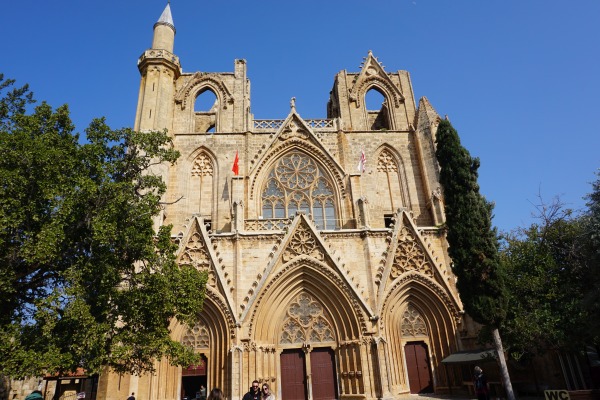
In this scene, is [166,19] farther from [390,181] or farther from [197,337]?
[197,337]

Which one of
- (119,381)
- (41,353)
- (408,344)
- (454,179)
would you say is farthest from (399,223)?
(41,353)

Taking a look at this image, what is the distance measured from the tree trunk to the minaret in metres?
16.9

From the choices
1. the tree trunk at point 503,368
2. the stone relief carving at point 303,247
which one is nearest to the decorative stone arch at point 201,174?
the stone relief carving at point 303,247

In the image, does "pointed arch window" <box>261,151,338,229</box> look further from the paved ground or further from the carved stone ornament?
the paved ground

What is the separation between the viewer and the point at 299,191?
20.6 m

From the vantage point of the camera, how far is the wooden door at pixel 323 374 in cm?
1577

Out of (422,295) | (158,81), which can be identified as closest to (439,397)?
(422,295)

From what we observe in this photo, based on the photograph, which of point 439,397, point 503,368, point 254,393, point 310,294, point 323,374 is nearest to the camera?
point 254,393

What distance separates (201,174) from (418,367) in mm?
13626

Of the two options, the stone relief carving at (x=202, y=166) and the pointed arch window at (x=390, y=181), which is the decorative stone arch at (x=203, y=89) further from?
the pointed arch window at (x=390, y=181)

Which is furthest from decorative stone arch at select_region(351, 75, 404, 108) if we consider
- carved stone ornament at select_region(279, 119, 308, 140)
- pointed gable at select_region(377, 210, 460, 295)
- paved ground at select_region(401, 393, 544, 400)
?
paved ground at select_region(401, 393, 544, 400)

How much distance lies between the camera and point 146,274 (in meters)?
11.4

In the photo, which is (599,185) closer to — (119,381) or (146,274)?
(146,274)

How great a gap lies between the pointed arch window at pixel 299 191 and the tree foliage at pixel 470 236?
6.80 meters
